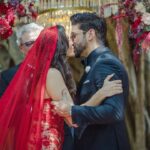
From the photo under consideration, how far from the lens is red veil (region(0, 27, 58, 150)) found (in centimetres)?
215

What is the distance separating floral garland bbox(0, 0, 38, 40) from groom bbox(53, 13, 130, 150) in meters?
0.75

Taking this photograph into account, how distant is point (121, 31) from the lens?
356cm

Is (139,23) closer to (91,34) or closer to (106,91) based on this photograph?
(91,34)

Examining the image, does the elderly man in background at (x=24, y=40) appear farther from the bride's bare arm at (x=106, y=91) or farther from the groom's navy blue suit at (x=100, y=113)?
the bride's bare arm at (x=106, y=91)

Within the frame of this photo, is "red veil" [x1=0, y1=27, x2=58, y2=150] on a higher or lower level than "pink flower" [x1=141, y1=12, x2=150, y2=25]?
lower

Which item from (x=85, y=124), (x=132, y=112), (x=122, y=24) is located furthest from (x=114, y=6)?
(x=85, y=124)

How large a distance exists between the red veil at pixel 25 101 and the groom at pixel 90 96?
131mm

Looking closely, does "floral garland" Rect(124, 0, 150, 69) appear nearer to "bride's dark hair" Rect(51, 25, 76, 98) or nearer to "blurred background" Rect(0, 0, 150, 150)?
"blurred background" Rect(0, 0, 150, 150)

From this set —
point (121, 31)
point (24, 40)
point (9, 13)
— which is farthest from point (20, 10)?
point (121, 31)

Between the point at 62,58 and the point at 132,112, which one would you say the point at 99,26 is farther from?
the point at 132,112

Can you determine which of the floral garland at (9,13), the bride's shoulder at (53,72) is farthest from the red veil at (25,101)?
the floral garland at (9,13)

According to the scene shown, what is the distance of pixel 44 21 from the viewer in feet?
11.2

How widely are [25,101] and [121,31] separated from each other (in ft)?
5.19

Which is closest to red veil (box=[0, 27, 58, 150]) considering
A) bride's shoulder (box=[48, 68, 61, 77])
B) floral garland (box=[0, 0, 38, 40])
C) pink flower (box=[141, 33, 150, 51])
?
bride's shoulder (box=[48, 68, 61, 77])
